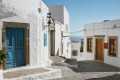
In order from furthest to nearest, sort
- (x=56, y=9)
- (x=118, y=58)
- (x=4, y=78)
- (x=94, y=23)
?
(x=56, y=9)
(x=94, y=23)
(x=118, y=58)
(x=4, y=78)

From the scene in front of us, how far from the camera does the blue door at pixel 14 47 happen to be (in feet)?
20.3

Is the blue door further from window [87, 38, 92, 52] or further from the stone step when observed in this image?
window [87, 38, 92, 52]

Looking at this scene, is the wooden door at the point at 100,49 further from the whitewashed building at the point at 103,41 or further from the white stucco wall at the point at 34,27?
the white stucco wall at the point at 34,27

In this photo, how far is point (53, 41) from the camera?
11.1m

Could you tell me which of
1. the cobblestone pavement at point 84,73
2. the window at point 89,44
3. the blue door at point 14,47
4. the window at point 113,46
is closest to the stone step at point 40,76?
the cobblestone pavement at point 84,73

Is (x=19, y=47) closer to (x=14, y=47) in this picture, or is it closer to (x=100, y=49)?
(x=14, y=47)

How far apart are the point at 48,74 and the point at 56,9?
11.2m

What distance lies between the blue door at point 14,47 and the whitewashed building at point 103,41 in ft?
23.6

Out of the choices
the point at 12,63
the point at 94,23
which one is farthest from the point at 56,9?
the point at 12,63

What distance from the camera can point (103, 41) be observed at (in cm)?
1217

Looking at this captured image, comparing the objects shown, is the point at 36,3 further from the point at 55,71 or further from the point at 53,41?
the point at 53,41


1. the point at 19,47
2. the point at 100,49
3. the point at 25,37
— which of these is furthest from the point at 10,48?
the point at 100,49

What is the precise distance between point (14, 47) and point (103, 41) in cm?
836

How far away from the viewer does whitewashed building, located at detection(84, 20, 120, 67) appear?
34.4 ft
